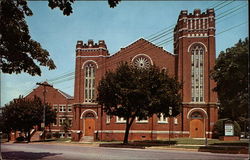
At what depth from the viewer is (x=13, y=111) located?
41688 mm

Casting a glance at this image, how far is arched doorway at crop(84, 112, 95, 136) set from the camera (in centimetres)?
4266

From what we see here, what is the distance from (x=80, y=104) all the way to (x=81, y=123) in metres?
2.75

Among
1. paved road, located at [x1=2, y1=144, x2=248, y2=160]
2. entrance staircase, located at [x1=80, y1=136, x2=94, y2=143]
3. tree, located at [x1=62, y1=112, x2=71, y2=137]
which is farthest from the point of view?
tree, located at [x1=62, y1=112, x2=71, y2=137]

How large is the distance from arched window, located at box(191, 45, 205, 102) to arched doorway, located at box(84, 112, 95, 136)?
14785 millimetres

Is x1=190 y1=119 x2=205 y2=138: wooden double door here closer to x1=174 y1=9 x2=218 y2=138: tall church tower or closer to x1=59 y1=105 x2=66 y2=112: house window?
x1=174 y1=9 x2=218 y2=138: tall church tower

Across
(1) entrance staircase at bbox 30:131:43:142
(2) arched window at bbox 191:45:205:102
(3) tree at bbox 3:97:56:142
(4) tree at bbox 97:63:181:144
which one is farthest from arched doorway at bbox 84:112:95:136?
(2) arched window at bbox 191:45:205:102

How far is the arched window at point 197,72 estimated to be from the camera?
37.2m

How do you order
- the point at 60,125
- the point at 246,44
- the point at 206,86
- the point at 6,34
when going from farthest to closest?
the point at 60,125, the point at 206,86, the point at 6,34, the point at 246,44

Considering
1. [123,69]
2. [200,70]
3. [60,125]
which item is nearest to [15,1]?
[123,69]

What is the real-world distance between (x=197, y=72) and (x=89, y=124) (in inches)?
672

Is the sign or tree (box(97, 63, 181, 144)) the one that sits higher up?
tree (box(97, 63, 181, 144))

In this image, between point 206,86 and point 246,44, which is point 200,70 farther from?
point 246,44

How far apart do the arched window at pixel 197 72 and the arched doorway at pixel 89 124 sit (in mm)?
14785

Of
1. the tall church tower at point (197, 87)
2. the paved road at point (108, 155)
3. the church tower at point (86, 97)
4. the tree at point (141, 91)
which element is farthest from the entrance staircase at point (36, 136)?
the paved road at point (108, 155)
